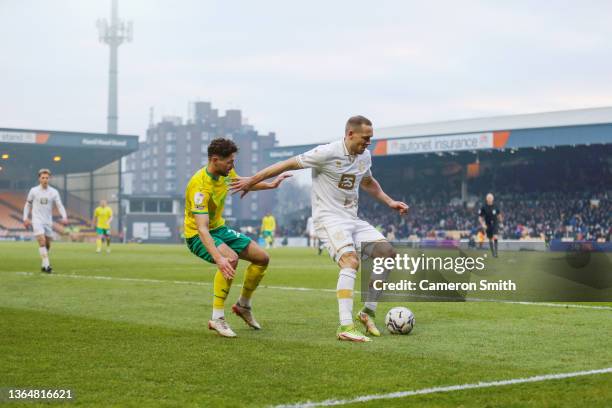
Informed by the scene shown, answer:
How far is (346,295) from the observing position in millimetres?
7840

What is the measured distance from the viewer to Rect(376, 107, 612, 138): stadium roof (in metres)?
48.0

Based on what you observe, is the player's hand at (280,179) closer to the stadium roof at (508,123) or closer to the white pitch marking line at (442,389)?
the white pitch marking line at (442,389)

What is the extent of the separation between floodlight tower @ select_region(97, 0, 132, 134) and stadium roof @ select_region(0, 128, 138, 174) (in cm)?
1729

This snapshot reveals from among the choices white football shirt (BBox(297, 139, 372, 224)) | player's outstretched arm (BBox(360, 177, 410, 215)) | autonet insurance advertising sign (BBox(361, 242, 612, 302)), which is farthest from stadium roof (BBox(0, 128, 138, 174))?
white football shirt (BBox(297, 139, 372, 224))

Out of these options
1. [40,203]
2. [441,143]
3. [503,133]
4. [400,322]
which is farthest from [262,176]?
[441,143]

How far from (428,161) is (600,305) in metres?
53.5

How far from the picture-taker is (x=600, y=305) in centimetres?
1111

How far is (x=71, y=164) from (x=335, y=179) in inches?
2939

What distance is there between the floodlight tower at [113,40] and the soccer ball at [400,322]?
91.8 m

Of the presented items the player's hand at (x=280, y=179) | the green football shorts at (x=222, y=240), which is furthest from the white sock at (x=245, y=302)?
the player's hand at (x=280, y=179)

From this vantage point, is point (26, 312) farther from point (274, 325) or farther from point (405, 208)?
point (405, 208)

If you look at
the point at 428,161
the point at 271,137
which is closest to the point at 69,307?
the point at 428,161

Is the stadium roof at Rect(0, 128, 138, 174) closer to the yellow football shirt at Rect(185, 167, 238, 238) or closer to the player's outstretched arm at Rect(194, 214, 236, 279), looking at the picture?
the yellow football shirt at Rect(185, 167, 238, 238)

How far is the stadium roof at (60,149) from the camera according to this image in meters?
67.3
